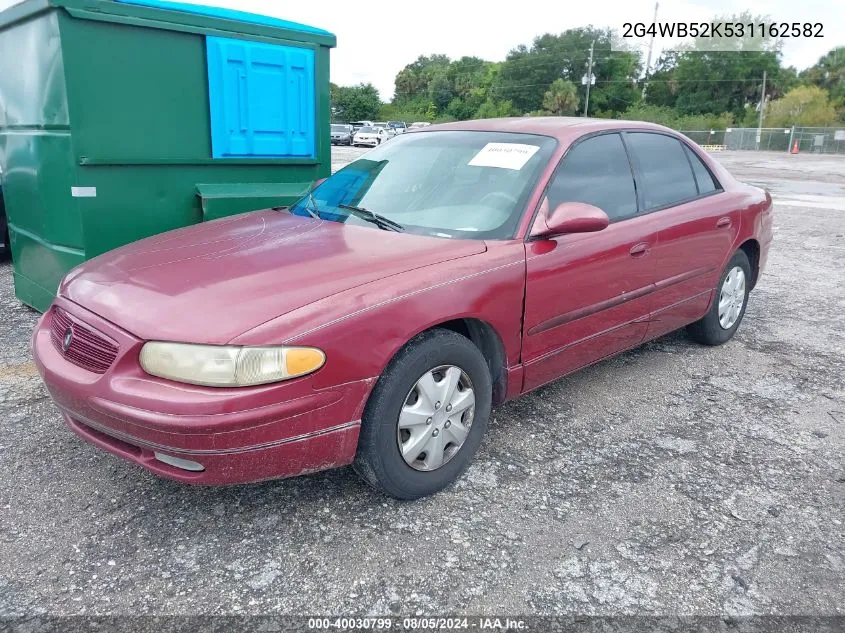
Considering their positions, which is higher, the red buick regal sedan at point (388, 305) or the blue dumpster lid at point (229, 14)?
the blue dumpster lid at point (229, 14)

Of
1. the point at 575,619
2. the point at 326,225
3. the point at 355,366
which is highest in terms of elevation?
the point at 326,225

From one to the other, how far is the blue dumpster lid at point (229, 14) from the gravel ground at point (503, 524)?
2510mm

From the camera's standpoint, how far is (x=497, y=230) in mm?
2971

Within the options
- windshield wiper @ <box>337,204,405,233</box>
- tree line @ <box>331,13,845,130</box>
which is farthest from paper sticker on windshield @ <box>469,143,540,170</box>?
tree line @ <box>331,13,845,130</box>

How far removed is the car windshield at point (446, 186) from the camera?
10.0ft

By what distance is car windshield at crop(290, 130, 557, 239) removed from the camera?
3049mm

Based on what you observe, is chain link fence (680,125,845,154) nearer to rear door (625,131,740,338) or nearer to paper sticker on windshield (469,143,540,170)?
rear door (625,131,740,338)

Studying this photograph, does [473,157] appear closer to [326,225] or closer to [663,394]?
[326,225]

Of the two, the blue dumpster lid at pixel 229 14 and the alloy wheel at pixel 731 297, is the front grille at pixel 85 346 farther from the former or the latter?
the alloy wheel at pixel 731 297

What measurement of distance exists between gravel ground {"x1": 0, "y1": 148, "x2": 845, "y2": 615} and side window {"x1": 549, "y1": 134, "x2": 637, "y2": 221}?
1082mm

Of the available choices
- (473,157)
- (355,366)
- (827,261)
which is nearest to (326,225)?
(473,157)

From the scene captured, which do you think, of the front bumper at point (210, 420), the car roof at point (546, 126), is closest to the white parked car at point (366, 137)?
the car roof at point (546, 126)

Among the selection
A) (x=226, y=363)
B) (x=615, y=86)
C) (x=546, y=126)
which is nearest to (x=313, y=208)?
(x=546, y=126)

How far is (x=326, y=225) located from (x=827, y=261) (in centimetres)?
682
